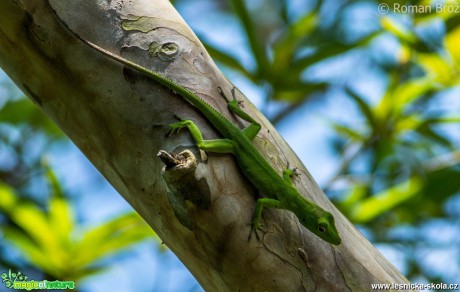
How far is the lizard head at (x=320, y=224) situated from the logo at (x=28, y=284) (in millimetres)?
1853

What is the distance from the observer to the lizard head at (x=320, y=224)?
2.90 metres

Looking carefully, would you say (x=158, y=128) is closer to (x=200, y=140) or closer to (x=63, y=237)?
A: (x=200, y=140)

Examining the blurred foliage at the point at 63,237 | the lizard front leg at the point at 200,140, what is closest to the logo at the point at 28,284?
the blurred foliage at the point at 63,237

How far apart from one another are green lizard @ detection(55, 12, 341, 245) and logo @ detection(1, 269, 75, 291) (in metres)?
1.71

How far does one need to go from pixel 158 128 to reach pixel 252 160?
0.56m

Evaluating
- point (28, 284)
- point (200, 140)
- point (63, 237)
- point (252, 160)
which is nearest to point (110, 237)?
point (63, 237)

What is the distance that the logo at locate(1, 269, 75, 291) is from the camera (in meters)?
3.73

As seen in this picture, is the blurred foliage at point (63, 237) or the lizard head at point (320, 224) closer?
the lizard head at point (320, 224)

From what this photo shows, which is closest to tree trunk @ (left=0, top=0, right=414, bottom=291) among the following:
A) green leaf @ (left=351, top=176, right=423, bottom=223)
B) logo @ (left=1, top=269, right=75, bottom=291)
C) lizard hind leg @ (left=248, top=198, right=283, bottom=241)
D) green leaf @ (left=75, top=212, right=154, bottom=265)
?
lizard hind leg @ (left=248, top=198, right=283, bottom=241)

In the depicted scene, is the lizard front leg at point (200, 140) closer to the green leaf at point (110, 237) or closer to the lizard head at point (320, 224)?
the lizard head at point (320, 224)

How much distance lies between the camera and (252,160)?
2982 mm

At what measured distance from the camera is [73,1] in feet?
9.48

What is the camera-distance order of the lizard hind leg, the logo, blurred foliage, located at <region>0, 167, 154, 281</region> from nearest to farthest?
the lizard hind leg
the logo
blurred foliage, located at <region>0, 167, 154, 281</region>

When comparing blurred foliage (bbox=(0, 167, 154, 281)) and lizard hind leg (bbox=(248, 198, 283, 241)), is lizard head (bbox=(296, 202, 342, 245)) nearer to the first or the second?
lizard hind leg (bbox=(248, 198, 283, 241))
